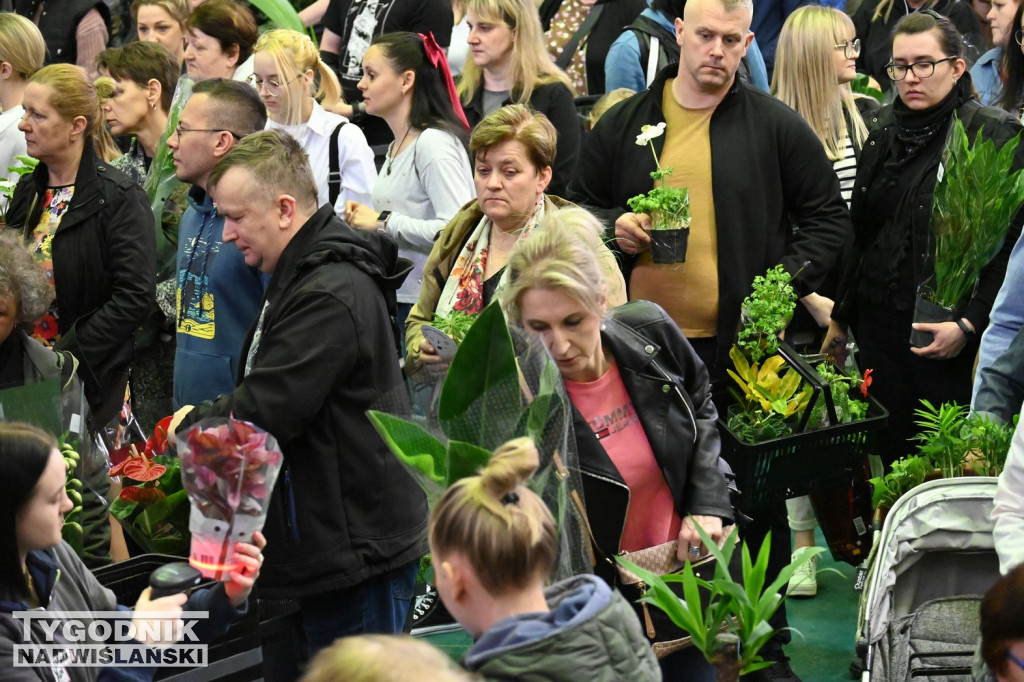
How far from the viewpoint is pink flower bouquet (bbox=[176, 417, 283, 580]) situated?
3012mm

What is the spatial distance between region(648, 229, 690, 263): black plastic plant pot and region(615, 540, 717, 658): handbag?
1.46 meters

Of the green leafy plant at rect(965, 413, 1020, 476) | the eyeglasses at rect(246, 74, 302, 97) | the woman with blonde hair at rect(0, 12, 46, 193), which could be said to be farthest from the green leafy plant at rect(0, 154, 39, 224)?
the green leafy plant at rect(965, 413, 1020, 476)

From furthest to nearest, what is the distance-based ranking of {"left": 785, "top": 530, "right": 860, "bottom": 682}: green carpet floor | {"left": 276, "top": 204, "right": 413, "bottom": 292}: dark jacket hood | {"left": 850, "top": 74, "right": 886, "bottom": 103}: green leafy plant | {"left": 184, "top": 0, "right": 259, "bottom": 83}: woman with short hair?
{"left": 850, "top": 74, "right": 886, "bottom": 103}: green leafy plant, {"left": 184, "top": 0, "right": 259, "bottom": 83}: woman with short hair, {"left": 785, "top": 530, "right": 860, "bottom": 682}: green carpet floor, {"left": 276, "top": 204, "right": 413, "bottom": 292}: dark jacket hood

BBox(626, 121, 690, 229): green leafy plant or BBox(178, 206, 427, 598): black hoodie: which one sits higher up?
BBox(626, 121, 690, 229): green leafy plant

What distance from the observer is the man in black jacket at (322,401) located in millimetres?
3686

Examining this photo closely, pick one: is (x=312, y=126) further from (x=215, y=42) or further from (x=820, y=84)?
(x=820, y=84)

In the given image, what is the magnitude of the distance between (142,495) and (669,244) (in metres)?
2.03

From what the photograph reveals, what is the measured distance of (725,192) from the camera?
16.0 feet

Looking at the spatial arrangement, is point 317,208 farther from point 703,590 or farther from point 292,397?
point 703,590

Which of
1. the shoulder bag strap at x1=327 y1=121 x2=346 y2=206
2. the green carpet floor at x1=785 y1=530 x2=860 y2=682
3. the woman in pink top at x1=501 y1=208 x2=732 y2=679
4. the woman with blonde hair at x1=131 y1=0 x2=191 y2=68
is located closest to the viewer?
the woman in pink top at x1=501 y1=208 x2=732 y2=679

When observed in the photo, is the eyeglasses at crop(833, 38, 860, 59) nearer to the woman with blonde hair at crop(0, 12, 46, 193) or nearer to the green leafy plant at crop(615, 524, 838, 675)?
the green leafy plant at crop(615, 524, 838, 675)

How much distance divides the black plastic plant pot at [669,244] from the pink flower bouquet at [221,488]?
82.6 inches

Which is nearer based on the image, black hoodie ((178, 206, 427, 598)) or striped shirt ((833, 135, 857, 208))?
black hoodie ((178, 206, 427, 598))

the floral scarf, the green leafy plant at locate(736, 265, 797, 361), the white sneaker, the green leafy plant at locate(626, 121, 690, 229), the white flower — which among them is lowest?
the white sneaker
